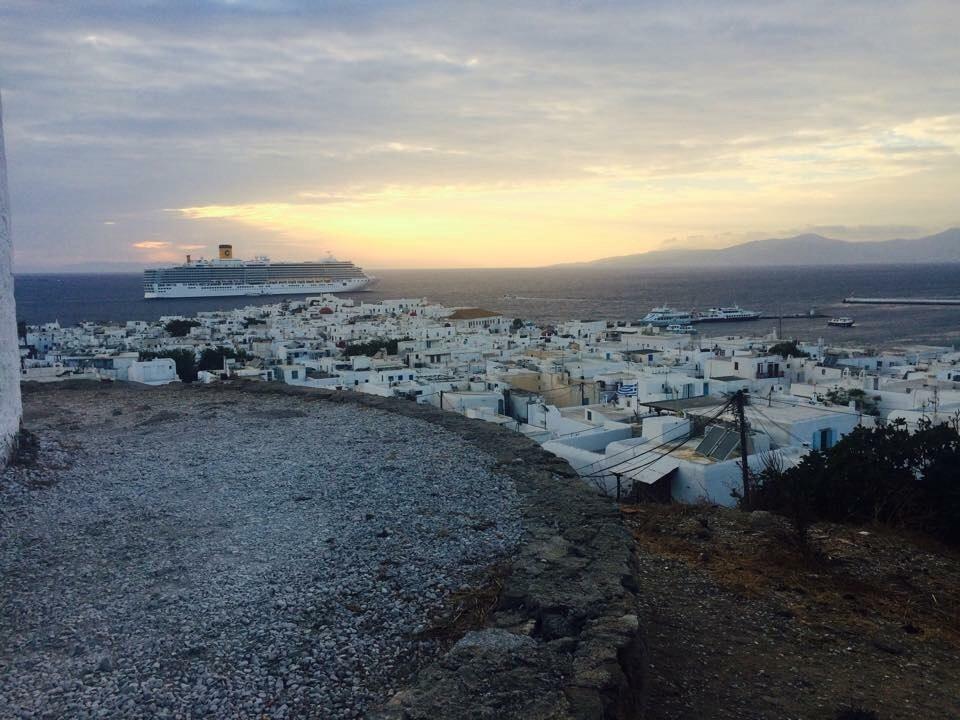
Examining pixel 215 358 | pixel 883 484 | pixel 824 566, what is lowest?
pixel 824 566

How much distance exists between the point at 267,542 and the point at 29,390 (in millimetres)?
6538

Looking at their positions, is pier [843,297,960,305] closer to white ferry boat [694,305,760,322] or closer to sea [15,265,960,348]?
sea [15,265,960,348]

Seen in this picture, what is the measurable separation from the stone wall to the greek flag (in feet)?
45.8

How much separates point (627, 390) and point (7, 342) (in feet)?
48.6

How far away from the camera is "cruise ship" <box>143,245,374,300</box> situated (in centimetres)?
8862

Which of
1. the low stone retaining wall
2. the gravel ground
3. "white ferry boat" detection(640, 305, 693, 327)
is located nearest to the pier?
"white ferry boat" detection(640, 305, 693, 327)

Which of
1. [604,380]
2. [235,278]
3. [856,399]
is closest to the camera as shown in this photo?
Answer: [856,399]

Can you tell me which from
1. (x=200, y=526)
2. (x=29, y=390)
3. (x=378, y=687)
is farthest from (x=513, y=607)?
(x=29, y=390)

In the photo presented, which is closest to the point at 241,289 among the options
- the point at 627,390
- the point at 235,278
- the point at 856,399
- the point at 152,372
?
the point at 235,278

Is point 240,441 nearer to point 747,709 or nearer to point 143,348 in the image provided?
point 747,709

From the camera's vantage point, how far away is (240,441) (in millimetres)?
6473

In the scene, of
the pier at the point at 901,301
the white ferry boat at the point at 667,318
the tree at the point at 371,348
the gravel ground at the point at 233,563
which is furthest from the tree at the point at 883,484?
the pier at the point at 901,301

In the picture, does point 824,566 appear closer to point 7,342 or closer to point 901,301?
point 7,342

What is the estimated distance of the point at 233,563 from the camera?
3836 millimetres
